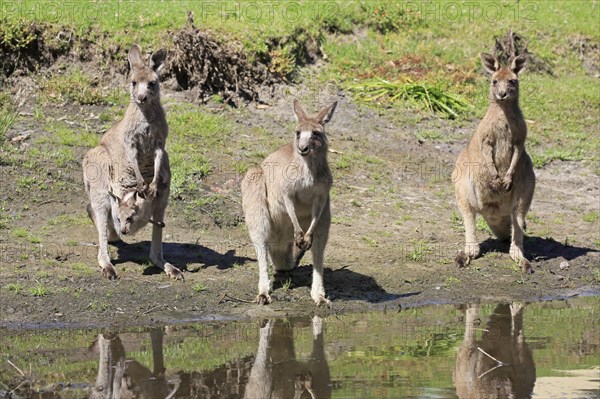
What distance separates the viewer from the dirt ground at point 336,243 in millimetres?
8250

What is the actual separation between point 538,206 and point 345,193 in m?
2.16

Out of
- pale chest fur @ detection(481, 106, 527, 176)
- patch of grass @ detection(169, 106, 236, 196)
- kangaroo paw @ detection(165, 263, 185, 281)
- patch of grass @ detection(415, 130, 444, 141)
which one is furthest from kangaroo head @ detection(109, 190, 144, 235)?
patch of grass @ detection(415, 130, 444, 141)

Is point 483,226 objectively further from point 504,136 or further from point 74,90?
point 74,90

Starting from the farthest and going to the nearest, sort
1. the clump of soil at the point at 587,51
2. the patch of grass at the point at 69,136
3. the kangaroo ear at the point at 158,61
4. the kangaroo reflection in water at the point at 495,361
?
the clump of soil at the point at 587,51 < the patch of grass at the point at 69,136 < the kangaroo ear at the point at 158,61 < the kangaroo reflection in water at the point at 495,361

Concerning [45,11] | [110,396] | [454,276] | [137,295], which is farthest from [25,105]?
[110,396]

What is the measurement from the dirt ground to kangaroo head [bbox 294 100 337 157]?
1244 millimetres

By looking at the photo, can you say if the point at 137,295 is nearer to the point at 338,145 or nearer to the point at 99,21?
the point at 338,145

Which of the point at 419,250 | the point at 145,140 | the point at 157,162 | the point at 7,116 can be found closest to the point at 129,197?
the point at 157,162

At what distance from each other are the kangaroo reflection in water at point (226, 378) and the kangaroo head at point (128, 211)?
6.50ft

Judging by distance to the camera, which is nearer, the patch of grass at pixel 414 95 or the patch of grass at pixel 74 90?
the patch of grass at pixel 74 90

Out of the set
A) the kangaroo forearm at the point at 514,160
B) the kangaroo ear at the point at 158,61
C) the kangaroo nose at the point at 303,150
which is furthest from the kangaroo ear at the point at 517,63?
the kangaroo ear at the point at 158,61

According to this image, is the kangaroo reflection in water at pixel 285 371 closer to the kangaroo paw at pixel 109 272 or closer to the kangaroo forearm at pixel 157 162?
the kangaroo paw at pixel 109 272

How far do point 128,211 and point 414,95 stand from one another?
5526 mm

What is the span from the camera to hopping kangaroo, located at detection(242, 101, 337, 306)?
8.18 metres
